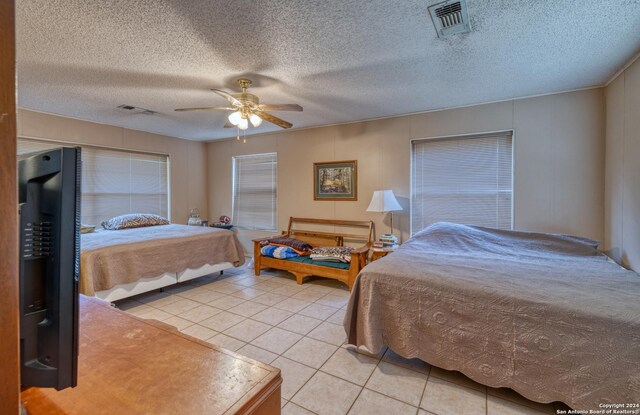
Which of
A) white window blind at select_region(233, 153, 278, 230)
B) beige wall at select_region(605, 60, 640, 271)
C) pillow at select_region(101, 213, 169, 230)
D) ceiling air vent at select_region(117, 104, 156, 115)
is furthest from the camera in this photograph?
white window blind at select_region(233, 153, 278, 230)

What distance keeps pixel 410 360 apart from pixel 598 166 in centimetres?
288

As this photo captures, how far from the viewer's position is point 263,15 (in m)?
1.84

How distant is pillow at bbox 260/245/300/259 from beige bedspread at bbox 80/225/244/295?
0.42 meters

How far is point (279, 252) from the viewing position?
4250mm

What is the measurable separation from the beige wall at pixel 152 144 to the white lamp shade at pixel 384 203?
3.93 meters

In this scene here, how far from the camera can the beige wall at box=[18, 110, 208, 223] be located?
12.6ft

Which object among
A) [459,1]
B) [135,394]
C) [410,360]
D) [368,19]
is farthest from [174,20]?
[410,360]

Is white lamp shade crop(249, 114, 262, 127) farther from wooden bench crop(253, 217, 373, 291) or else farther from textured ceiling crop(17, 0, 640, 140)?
wooden bench crop(253, 217, 373, 291)

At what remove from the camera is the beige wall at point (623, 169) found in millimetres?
2367

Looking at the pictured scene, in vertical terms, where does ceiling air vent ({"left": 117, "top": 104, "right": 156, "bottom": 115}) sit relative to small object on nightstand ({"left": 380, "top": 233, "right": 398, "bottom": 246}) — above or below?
above

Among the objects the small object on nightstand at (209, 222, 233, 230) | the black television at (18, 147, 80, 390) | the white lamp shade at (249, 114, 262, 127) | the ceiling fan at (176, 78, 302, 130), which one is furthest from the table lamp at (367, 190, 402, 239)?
the black television at (18, 147, 80, 390)

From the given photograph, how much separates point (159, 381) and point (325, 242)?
3.89 metres

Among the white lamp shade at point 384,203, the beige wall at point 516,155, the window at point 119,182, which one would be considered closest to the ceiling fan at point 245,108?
the white lamp shade at point 384,203

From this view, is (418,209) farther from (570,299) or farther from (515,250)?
(570,299)
